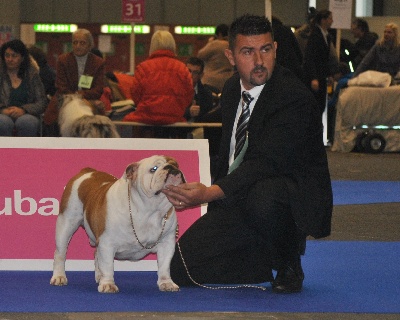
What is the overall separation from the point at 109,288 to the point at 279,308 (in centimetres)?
89

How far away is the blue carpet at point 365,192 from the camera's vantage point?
9.92m

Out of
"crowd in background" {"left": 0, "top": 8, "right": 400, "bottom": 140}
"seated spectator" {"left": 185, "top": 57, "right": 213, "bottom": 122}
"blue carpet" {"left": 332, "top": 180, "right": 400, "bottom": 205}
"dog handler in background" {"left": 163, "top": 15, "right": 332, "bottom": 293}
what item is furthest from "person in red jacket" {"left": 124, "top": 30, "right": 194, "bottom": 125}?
"dog handler in background" {"left": 163, "top": 15, "right": 332, "bottom": 293}

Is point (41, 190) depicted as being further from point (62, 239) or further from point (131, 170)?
point (131, 170)

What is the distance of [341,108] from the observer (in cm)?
1527

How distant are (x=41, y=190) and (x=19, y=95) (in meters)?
4.25

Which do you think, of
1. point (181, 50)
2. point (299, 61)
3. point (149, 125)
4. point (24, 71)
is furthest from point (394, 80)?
point (181, 50)

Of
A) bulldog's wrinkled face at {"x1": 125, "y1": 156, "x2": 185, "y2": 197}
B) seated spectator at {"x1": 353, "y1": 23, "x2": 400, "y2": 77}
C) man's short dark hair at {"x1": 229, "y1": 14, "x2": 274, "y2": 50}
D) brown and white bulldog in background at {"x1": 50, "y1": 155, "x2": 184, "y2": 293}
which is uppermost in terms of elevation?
man's short dark hair at {"x1": 229, "y1": 14, "x2": 274, "y2": 50}

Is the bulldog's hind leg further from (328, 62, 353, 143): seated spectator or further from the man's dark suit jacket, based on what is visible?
(328, 62, 353, 143): seated spectator

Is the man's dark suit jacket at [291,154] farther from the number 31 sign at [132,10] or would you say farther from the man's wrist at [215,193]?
the number 31 sign at [132,10]

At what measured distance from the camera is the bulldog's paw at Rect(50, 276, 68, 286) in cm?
538

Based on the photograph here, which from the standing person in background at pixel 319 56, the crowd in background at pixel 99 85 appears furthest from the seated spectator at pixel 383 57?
the crowd in background at pixel 99 85

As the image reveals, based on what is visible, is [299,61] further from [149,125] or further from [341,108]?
[341,108]

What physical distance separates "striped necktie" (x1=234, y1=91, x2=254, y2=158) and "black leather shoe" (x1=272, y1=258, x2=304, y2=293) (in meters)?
0.67

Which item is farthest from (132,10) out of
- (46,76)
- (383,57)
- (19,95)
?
(19,95)
